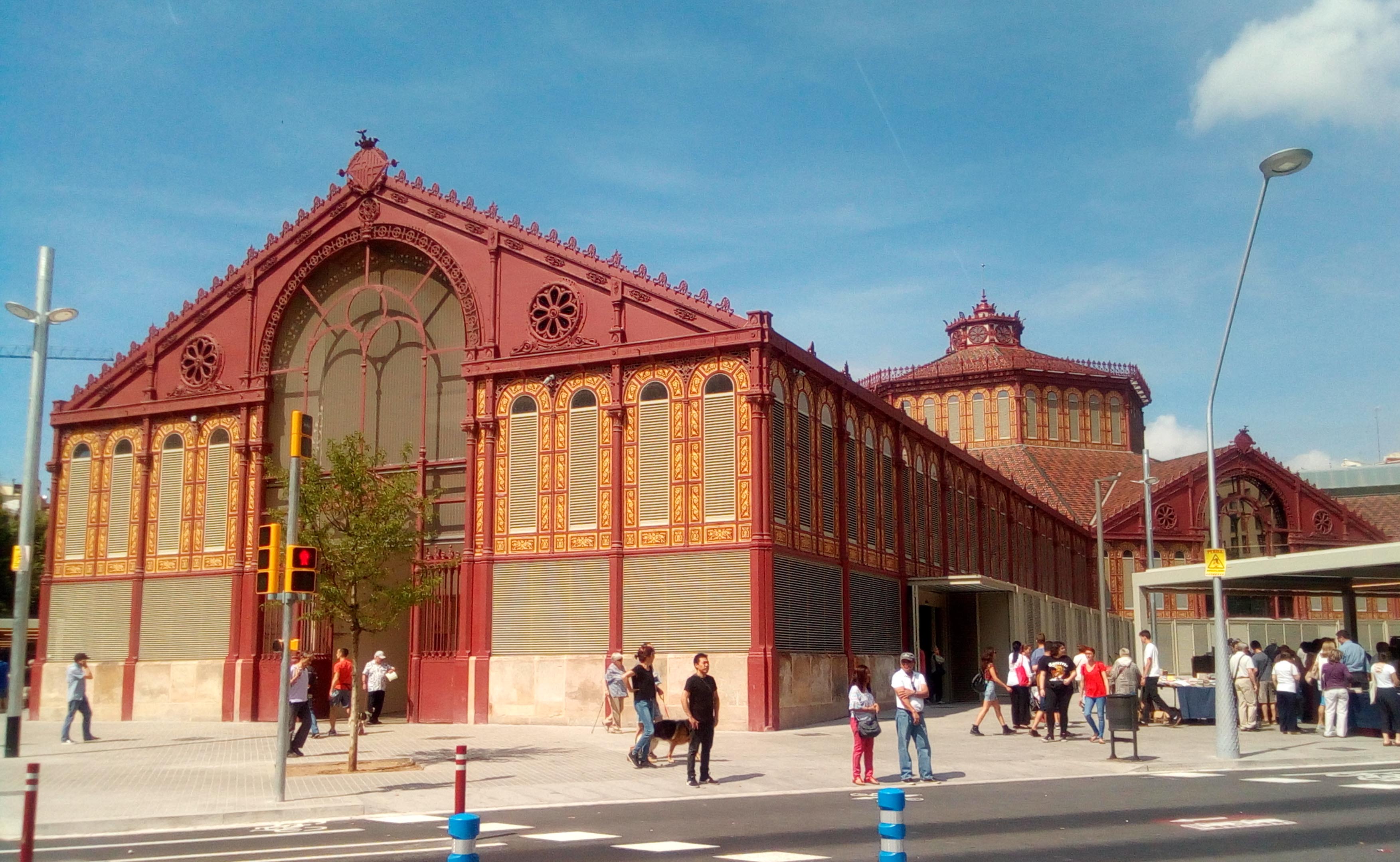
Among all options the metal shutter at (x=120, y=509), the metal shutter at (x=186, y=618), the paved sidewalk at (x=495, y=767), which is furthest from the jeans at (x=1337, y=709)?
the metal shutter at (x=120, y=509)

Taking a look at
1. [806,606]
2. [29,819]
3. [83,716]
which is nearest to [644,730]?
[806,606]

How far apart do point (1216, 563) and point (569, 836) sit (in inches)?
519

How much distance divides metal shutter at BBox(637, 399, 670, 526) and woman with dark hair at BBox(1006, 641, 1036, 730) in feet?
25.7

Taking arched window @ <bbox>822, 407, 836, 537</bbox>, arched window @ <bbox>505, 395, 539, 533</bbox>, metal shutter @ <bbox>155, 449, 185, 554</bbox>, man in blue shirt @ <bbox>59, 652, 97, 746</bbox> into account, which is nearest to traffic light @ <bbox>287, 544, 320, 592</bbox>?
man in blue shirt @ <bbox>59, 652, 97, 746</bbox>

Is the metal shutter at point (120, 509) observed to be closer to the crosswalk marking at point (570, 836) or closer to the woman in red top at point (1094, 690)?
the woman in red top at point (1094, 690)

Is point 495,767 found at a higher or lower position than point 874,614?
lower

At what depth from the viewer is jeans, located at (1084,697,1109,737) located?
78.6 feet

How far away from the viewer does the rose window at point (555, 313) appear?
99.0 feet

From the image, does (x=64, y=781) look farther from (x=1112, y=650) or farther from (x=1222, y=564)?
(x=1112, y=650)

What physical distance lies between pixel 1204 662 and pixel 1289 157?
713 inches

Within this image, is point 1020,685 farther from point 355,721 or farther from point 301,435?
point 301,435

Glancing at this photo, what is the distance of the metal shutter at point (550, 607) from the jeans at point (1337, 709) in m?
14.5

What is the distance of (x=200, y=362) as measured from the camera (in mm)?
35156

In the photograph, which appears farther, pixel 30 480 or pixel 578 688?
pixel 578 688
